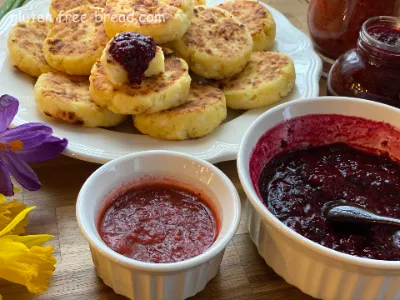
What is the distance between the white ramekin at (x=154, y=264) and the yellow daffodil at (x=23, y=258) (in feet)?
0.39

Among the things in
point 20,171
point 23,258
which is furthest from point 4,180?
point 23,258

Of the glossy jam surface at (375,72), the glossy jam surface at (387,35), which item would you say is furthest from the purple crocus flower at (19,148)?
the glossy jam surface at (387,35)

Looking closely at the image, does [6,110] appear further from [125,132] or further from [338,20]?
[338,20]

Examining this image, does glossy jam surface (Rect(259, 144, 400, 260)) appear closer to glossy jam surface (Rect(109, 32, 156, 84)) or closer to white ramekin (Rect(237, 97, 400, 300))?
white ramekin (Rect(237, 97, 400, 300))

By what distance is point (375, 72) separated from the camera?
5.68 feet

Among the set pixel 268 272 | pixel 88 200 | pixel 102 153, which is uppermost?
pixel 88 200

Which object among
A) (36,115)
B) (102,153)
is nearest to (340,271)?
(102,153)

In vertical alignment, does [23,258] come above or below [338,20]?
below

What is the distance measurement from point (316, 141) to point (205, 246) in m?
0.52

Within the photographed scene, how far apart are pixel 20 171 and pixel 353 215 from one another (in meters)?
0.92

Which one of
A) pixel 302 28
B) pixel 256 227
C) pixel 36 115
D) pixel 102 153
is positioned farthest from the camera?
pixel 302 28

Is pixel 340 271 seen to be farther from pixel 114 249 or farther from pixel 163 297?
pixel 114 249

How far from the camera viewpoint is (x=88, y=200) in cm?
124

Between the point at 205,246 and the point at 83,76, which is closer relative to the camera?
the point at 205,246
